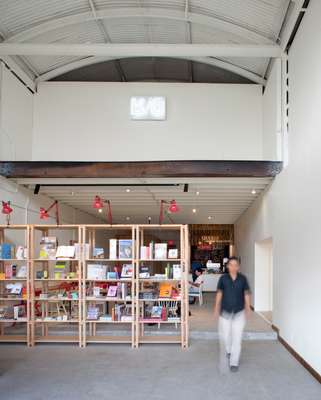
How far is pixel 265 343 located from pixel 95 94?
650 cm

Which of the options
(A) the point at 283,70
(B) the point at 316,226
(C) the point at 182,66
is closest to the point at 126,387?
(B) the point at 316,226

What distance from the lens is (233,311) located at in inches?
230

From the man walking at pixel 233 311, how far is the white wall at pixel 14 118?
5322 mm

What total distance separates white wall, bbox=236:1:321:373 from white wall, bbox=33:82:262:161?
2.13 meters

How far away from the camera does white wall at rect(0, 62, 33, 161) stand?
871 cm

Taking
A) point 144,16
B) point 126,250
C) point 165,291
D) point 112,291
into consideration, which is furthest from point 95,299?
point 144,16

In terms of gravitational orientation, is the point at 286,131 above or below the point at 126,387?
above

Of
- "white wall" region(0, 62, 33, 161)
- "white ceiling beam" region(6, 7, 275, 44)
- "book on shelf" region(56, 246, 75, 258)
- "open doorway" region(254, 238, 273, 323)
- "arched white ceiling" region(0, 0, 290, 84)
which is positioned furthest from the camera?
"open doorway" region(254, 238, 273, 323)

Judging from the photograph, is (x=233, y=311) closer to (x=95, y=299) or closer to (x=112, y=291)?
(x=112, y=291)

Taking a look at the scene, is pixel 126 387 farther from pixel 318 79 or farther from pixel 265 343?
pixel 318 79

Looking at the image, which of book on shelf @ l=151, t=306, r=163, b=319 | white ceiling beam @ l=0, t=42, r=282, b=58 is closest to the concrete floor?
book on shelf @ l=151, t=306, r=163, b=319

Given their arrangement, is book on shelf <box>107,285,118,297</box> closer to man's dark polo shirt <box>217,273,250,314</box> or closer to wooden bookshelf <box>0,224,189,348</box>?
wooden bookshelf <box>0,224,189,348</box>

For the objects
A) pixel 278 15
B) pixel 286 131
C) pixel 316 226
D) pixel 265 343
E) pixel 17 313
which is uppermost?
Answer: pixel 278 15

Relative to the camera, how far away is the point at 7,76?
888cm
